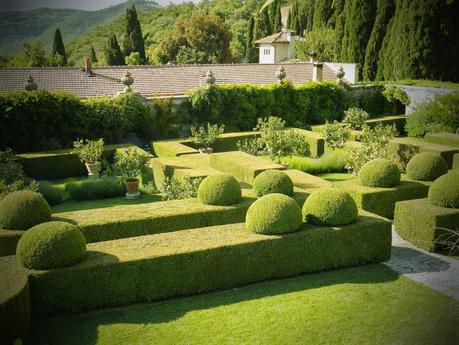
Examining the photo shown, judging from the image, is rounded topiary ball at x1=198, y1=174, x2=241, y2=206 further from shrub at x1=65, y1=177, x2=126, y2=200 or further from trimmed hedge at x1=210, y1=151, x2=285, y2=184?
shrub at x1=65, y1=177, x2=126, y2=200

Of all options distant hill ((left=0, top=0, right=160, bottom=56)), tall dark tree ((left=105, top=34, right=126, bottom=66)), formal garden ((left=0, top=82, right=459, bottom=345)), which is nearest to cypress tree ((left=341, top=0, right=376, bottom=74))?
formal garden ((left=0, top=82, right=459, bottom=345))

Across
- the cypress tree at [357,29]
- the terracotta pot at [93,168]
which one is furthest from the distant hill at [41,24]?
the cypress tree at [357,29]

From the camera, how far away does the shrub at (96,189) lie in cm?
1471

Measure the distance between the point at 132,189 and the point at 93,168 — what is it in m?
2.97

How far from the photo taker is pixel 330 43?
42219 millimetres

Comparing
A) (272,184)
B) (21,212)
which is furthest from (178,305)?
(272,184)

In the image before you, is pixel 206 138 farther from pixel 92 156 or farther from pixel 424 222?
pixel 424 222

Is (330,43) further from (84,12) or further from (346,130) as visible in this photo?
(84,12)

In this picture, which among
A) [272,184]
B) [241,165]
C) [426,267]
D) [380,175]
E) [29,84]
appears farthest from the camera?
[29,84]

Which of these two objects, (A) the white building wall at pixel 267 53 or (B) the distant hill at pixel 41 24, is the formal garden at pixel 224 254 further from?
(A) the white building wall at pixel 267 53

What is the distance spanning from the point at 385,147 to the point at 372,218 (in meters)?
7.92

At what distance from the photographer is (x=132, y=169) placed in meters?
15.4

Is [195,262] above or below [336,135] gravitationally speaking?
below

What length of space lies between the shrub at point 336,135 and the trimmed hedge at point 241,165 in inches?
180
